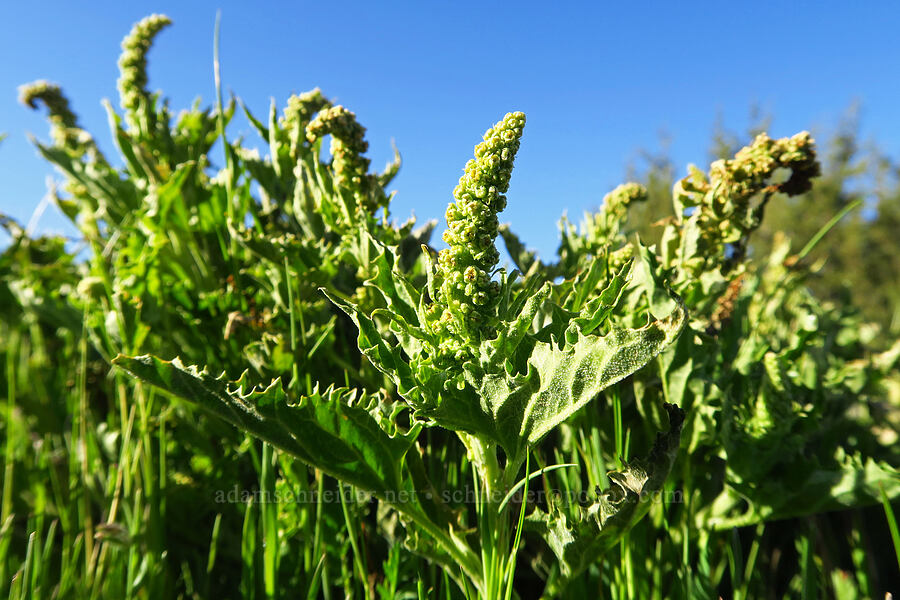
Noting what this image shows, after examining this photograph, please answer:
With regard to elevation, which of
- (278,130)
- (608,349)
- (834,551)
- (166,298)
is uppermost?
(278,130)

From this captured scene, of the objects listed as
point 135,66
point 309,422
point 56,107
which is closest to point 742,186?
point 309,422

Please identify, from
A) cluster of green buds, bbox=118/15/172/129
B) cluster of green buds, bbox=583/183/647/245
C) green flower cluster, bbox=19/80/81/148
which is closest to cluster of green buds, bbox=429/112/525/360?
cluster of green buds, bbox=583/183/647/245

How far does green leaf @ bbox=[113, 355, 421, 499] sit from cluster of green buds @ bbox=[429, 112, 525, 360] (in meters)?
0.17

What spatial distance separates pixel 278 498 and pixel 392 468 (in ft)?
1.58

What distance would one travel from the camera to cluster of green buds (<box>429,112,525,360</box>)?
0.76 metres

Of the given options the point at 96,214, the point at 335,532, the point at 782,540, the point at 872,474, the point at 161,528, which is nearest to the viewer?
the point at 872,474

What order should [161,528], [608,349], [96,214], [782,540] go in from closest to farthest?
[608,349] < [161,528] < [782,540] < [96,214]

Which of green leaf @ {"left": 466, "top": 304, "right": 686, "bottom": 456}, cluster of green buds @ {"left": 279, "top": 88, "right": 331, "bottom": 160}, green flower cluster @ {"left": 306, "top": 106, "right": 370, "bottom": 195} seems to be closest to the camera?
green leaf @ {"left": 466, "top": 304, "right": 686, "bottom": 456}

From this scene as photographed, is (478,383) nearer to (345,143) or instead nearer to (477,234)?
(477,234)

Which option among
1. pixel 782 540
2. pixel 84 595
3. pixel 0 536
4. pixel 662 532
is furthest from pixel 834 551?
pixel 0 536

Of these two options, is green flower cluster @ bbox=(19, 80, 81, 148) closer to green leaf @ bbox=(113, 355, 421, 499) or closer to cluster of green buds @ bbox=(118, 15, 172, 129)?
cluster of green buds @ bbox=(118, 15, 172, 129)

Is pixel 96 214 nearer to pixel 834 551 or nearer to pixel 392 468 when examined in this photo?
pixel 392 468

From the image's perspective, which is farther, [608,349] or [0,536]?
[0,536]

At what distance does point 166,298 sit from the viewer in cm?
149
